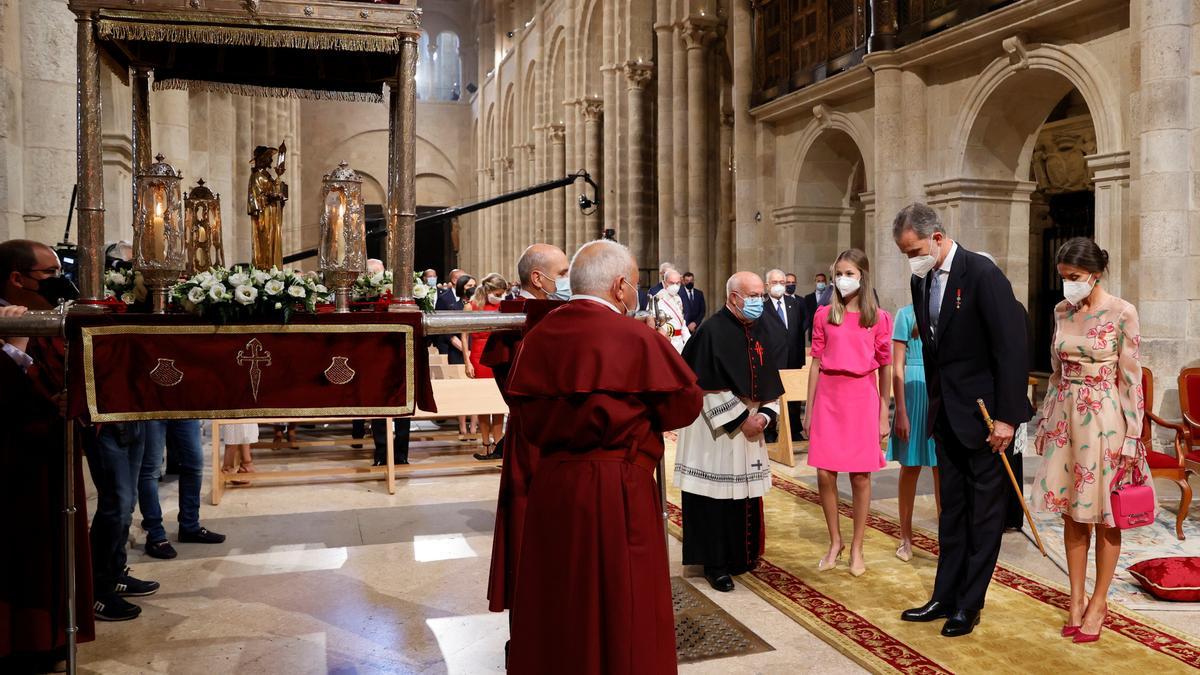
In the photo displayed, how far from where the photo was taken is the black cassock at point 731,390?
5254 millimetres

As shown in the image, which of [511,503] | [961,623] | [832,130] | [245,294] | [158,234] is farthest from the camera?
[832,130]

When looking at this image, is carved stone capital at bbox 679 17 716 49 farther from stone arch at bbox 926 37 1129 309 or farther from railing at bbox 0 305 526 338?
railing at bbox 0 305 526 338

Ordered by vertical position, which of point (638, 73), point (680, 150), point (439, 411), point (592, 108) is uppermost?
point (592, 108)

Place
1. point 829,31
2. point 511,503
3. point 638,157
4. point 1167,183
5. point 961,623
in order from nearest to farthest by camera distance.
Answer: point 511,503 → point 961,623 → point 1167,183 → point 829,31 → point 638,157

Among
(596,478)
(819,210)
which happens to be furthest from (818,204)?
(596,478)

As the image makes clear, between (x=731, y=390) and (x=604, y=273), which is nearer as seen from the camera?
(x=604, y=273)

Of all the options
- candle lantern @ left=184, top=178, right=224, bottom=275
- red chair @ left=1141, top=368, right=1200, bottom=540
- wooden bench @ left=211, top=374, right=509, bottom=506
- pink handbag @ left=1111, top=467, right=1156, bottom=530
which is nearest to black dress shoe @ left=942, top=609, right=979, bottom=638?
pink handbag @ left=1111, top=467, right=1156, bottom=530

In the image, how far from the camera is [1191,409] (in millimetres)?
6625

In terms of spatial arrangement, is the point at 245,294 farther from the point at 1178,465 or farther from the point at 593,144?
the point at 593,144

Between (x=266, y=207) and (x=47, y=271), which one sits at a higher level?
(x=266, y=207)

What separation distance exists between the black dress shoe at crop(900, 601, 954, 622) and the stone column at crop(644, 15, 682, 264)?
14.9 m

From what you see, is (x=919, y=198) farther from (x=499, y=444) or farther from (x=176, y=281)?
(x=176, y=281)

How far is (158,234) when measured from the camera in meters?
4.21

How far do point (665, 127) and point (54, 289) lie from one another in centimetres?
A: 1582
